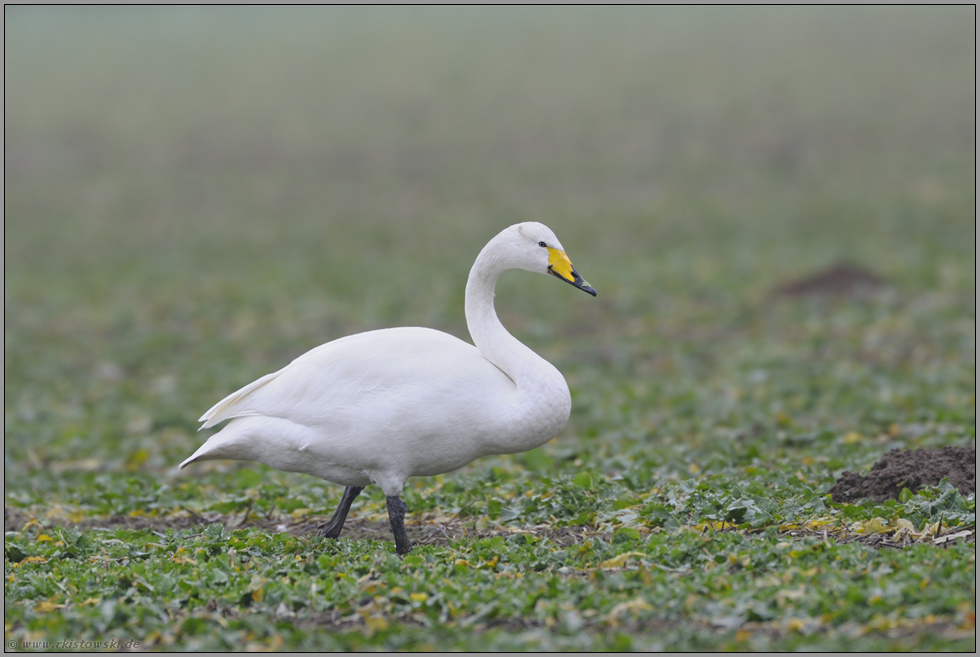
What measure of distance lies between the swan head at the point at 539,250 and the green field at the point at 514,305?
4.88 feet

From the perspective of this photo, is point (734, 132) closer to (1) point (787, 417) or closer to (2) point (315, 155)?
(2) point (315, 155)

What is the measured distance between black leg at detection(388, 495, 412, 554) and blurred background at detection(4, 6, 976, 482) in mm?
3006

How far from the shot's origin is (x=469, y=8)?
48.8 metres

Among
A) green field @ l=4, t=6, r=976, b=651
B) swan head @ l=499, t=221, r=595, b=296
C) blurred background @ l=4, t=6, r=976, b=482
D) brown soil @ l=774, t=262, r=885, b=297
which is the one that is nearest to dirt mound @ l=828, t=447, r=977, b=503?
green field @ l=4, t=6, r=976, b=651

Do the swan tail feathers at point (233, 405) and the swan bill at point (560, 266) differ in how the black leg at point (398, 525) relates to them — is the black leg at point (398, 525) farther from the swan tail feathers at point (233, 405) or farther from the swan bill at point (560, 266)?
the swan bill at point (560, 266)

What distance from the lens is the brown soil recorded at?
15422 millimetres

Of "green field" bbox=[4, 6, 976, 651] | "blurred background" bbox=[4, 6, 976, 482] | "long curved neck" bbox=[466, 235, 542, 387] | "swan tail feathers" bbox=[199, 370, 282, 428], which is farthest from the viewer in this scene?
"blurred background" bbox=[4, 6, 976, 482]

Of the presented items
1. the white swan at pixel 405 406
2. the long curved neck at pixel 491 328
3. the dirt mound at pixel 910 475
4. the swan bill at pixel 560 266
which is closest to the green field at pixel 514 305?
the dirt mound at pixel 910 475

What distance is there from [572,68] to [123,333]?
24204mm

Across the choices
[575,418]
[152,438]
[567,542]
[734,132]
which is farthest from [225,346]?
[734,132]

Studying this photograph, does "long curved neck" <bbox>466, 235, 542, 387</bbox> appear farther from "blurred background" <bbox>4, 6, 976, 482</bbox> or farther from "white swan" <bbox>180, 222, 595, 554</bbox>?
"blurred background" <bbox>4, 6, 976, 482</bbox>

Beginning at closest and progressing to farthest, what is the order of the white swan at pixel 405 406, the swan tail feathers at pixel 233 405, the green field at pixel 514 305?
the green field at pixel 514 305
the white swan at pixel 405 406
the swan tail feathers at pixel 233 405

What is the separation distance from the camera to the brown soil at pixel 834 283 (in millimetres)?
15422

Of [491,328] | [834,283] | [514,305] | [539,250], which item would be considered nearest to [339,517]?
[491,328]
